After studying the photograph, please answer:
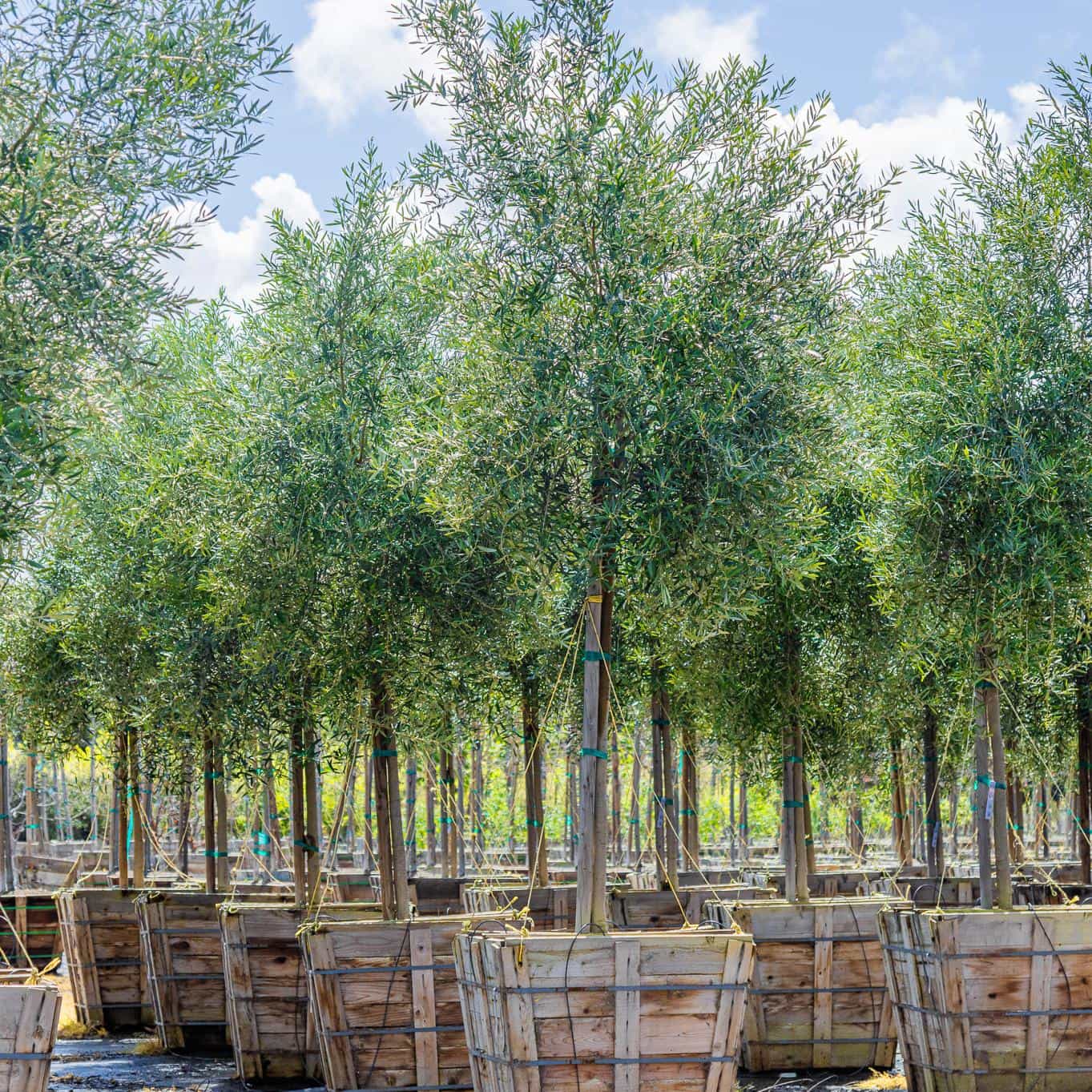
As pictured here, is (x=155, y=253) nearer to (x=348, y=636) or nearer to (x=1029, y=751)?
(x=348, y=636)

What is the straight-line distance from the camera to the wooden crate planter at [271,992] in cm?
1074

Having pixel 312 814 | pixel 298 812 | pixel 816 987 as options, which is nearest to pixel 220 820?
pixel 298 812

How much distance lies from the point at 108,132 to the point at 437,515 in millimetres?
3443

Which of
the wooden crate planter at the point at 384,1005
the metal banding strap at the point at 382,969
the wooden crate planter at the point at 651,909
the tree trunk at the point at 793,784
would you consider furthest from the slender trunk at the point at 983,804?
the metal banding strap at the point at 382,969

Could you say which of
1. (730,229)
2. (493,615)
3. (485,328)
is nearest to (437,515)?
(493,615)

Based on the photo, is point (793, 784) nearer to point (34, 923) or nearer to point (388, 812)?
point (388, 812)

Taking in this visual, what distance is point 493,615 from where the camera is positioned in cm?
994

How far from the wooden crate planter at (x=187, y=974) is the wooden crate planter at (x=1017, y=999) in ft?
22.4

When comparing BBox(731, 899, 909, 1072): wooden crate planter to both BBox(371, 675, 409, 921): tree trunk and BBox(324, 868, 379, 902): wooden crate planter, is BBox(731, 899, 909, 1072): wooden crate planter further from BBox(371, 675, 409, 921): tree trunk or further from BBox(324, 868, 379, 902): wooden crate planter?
BBox(324, 868, 379, 902): wooden crate planter

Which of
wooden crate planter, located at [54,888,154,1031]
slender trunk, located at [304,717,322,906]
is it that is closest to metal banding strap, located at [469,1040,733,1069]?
slender trunk, located at [304,717,322,906]

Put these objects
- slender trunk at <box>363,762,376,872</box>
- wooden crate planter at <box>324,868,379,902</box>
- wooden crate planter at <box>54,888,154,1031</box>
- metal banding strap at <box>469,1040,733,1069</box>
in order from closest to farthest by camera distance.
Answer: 1. metal banding strap at <box>469,1040,733,1069</box>
2. slender trunk at <box>363,762,376,872</box>
3. wooden crate planter at <box>54,888,154,1031</box>
4. wooden crate planter at <box>324,868,379,902</box>

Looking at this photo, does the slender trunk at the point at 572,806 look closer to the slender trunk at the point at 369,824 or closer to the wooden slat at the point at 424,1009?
the slender trunk at the point at 369,824

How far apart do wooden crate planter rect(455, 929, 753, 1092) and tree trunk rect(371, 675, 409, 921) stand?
2.82 meters

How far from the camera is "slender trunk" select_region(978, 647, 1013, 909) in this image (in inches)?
364
